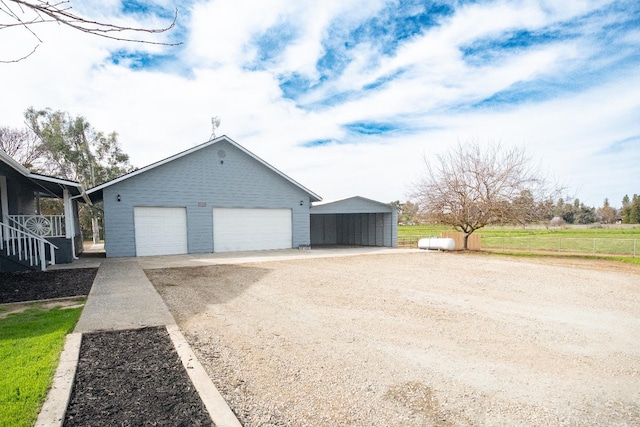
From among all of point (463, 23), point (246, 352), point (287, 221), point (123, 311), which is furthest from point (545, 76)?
point (123, 311)

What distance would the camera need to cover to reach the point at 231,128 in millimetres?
17031

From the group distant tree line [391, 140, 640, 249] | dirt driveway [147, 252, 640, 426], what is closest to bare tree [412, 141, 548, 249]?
distant tree line [391, 140, 640, 249]

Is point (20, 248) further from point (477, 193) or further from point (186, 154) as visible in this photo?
point (477, 193)

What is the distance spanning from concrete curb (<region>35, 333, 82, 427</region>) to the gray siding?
11.0 m

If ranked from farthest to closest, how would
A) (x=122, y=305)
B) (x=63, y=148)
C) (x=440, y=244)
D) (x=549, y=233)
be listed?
1. (x=549, y=233)
2. (x=63, y=148)
3. (x=440, y=244)
4. (x=122, y=305)

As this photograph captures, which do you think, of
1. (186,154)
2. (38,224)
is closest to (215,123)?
(186,154)

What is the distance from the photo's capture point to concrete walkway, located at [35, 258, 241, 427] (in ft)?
8.43

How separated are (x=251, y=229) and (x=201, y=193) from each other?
9.67ft

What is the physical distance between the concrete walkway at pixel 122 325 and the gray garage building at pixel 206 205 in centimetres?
463

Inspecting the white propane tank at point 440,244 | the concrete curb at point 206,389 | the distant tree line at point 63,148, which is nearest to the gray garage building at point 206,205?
the white propane tank at point 440,244

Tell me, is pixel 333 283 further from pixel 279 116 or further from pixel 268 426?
pixel 279 116

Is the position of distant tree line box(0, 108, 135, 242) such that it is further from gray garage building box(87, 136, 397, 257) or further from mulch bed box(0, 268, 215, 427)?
mulch bed box(0, 268, 215, 427)

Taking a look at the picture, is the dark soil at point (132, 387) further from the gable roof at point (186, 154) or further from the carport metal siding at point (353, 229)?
the carport metal siding at point (353, 229)

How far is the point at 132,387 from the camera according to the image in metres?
2.96
